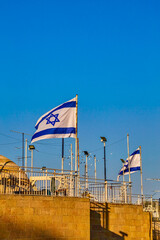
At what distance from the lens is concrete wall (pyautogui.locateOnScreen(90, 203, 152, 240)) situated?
987 inches

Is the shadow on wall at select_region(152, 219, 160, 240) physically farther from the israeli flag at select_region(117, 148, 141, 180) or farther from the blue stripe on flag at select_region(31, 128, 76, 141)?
the blue stripe on flag at select_region(31, 128, 76, 141)

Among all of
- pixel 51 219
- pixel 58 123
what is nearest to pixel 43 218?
pixel 51 219

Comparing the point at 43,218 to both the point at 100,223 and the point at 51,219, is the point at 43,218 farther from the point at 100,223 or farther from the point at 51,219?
the point at 100,223

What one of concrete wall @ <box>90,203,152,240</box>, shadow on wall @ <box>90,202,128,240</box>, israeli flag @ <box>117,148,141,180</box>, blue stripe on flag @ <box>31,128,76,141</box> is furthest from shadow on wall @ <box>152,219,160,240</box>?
blue stripe on flag @ <box>31,128,76,141</box>

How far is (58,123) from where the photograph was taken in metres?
24.4

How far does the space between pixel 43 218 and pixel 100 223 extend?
5.72 meters

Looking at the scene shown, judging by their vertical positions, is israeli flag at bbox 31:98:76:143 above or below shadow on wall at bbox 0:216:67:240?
above

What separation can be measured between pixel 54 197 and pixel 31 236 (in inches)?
89.6

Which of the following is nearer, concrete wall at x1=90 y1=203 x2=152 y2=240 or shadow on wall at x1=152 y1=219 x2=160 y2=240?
concrete wall at x1=90 y1=203 x2=152 y2=240

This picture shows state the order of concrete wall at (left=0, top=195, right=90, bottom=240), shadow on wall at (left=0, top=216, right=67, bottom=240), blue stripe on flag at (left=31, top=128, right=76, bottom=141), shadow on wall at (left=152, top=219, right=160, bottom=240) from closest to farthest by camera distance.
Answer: shadow on wall at (left=0, top=216, right=67, bottom=240)
concrete wall at (left=0, top=195, right=90, bottom=240)
blue stripe on flag at (left=31, top=128, right=76, bottom=141)
shadow on wall at (left=152, top=219, right=160, bottom=240)

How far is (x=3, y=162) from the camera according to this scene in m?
28.0

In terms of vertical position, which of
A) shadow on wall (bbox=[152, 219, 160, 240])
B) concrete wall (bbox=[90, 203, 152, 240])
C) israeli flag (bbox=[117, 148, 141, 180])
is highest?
israeli flag (bbox=[117, 148, 141, 180])

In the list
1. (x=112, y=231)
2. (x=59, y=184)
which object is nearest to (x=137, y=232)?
(x=112, y=231)

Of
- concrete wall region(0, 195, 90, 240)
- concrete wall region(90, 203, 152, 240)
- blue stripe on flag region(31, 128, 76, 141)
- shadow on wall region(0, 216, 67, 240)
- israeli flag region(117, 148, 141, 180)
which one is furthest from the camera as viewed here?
israeli flag region(117, 148, 141, 180)
